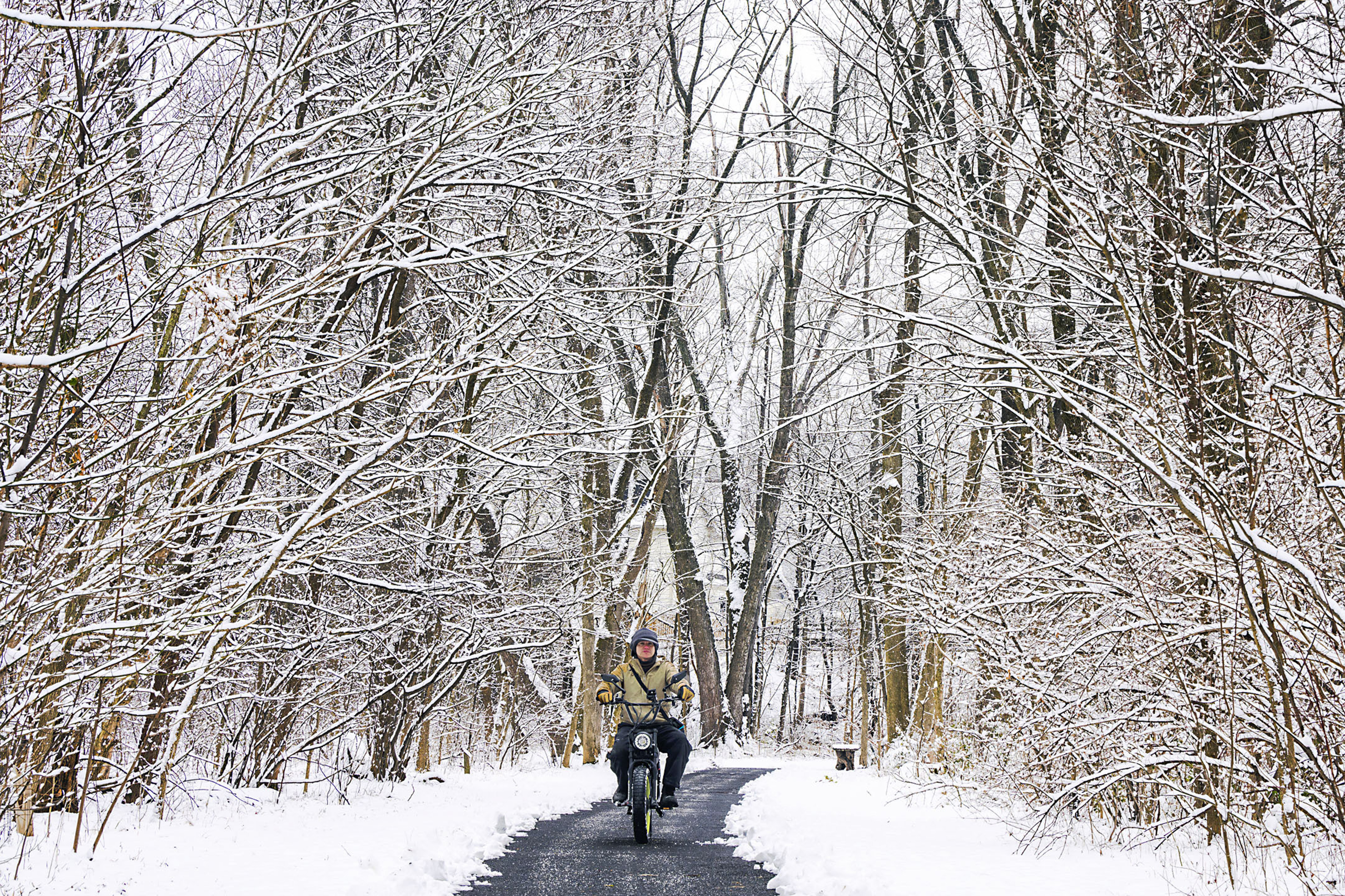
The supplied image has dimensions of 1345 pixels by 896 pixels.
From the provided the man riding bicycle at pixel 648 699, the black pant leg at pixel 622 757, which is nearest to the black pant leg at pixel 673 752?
the man riding bicycle at pixel 648 699

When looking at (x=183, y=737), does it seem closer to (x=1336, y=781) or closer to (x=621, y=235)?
(x=621, y=235)

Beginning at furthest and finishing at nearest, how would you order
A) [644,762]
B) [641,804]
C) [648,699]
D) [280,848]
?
[648,699] → [644,762] → [641,804] → [280,848]

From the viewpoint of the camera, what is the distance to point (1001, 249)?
10.6 metres

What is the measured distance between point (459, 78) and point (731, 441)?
22.5 meters

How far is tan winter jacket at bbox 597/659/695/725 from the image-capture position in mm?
10398

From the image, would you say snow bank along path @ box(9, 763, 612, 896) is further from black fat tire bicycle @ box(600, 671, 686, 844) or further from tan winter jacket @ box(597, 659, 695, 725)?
tan winter jacket @ box(597, 659, 695, 725)

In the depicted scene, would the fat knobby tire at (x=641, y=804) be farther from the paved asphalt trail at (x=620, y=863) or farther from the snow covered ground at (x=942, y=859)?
the snow covered ground at (x=942, y=859)

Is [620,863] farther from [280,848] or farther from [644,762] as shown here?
[280,848]

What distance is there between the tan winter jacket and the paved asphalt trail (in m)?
1.08

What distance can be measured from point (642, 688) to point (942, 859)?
11.8 ft

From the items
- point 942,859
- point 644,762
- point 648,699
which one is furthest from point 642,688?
point 942,859

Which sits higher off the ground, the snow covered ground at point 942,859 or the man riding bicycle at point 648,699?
the man riding bicycle at point 648,699

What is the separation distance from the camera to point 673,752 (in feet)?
34.1

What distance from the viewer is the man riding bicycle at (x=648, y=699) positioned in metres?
10.1
